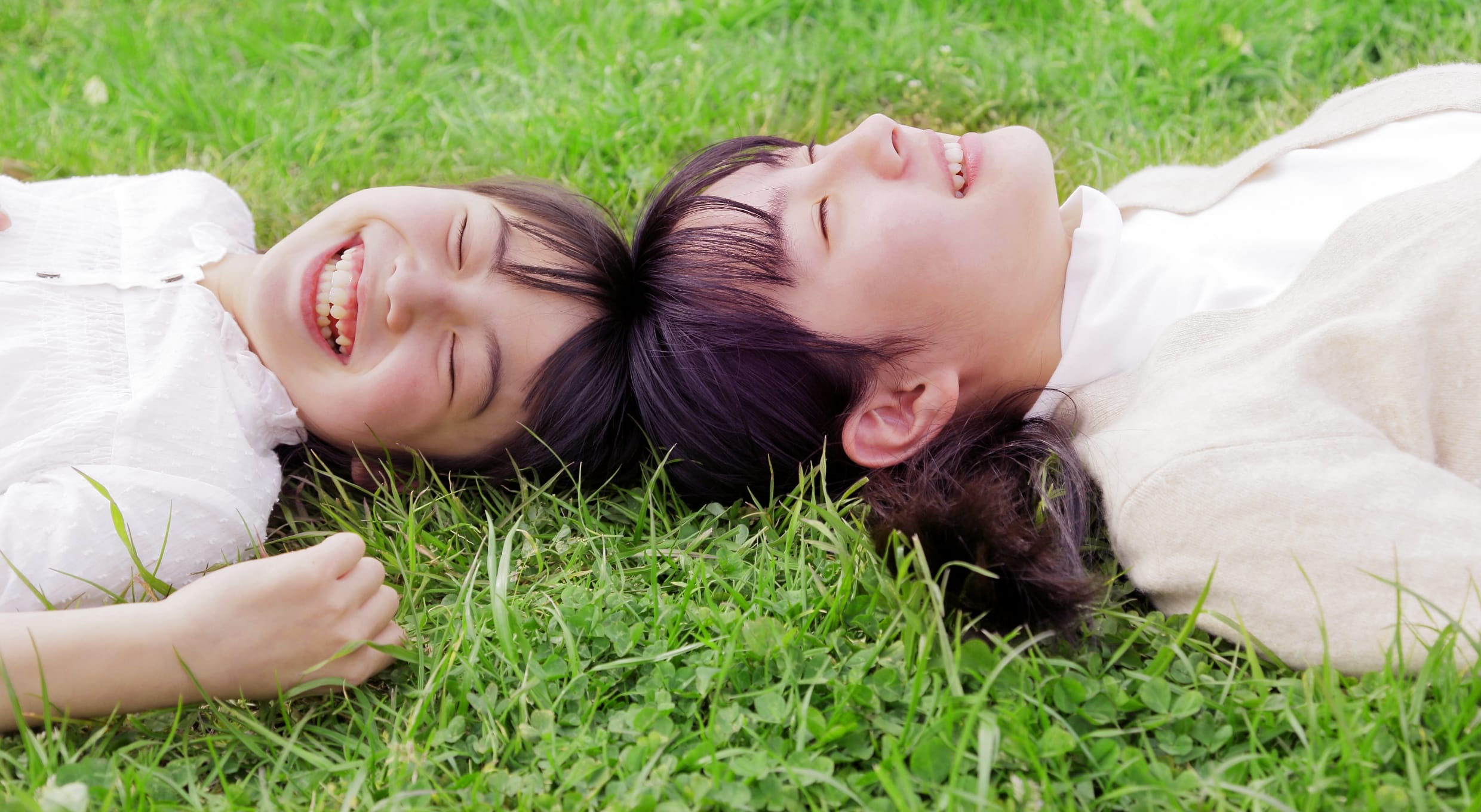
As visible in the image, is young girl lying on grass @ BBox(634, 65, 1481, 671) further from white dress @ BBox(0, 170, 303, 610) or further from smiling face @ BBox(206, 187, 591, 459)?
white dress @ BBox(0, 170, 303, 610)

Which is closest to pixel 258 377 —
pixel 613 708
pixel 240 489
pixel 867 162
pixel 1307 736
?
pixel 240 489

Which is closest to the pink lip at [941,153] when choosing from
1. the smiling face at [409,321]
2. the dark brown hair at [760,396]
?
the dark brown hair at [760,396]

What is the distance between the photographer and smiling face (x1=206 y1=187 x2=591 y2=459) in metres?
2.18

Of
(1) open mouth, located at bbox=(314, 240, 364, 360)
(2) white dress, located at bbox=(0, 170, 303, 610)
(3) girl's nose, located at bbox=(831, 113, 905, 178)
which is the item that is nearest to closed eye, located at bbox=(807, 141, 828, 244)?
(3) girl's nose, located at bbox=(831, 113, 905, 178)

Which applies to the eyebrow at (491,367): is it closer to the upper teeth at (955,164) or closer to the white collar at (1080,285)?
the upper teeth at (955,164)

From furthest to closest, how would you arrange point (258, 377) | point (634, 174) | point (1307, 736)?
point (634, 174) → point (258, 377) → point (1307, 736)

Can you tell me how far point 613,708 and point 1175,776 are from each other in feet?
2.90

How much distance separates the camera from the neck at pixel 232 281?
243 cm

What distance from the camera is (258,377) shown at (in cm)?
231

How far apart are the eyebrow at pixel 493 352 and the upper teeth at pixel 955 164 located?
100 centimetres

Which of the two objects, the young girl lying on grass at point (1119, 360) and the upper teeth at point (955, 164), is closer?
the young girl lying on grass at point (1119, 360)

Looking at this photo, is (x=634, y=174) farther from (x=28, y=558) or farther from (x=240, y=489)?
(x=28, y=558)

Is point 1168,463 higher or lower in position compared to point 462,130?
lower

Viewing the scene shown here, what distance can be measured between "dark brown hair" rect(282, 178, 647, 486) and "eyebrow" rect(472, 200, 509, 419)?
0.10 ft
